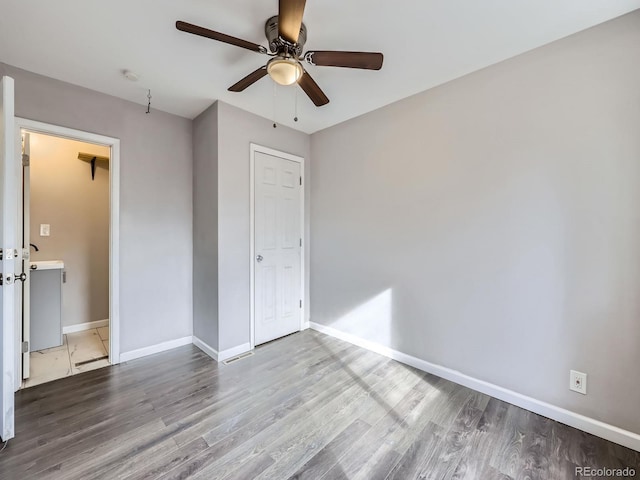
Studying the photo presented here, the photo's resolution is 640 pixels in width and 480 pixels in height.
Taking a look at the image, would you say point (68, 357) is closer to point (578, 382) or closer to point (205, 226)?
point (205, 226)

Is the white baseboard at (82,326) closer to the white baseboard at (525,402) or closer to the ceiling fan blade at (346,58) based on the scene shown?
the white baseboard at (525,402)

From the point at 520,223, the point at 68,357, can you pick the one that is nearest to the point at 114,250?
the point at 68,357

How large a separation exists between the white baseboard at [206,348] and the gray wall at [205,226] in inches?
1.3

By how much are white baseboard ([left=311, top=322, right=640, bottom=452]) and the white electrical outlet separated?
155 mm

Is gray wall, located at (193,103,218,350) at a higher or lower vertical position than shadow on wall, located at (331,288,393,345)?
higher

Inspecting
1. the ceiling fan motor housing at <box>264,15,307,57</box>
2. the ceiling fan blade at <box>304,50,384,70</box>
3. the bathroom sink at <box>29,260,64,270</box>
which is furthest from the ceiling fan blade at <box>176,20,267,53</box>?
the bathroom sink at <box>29,260,64,270</box>

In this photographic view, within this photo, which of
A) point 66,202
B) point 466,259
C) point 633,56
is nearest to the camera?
point 633,56

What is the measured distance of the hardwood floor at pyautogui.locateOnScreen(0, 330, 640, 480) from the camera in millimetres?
1447

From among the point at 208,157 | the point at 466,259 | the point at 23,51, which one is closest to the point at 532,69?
the point at 466,259

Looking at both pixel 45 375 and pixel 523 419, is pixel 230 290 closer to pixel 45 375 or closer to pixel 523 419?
pixel 45 375

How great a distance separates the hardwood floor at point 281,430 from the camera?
4.75ft

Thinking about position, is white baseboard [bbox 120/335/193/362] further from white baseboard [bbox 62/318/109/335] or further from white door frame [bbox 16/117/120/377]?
white baseboard [bbox 62/318/109/335]

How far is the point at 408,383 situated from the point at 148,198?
2967 millimetres

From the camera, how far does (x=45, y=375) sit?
233 centimetres
